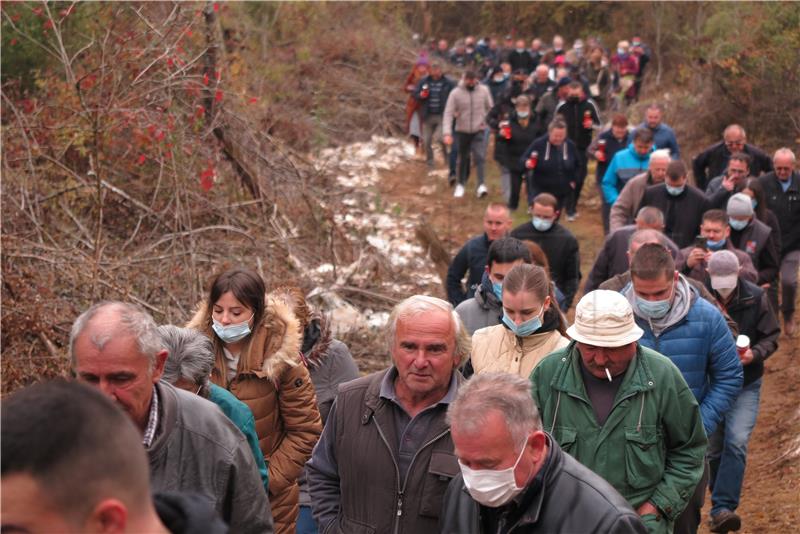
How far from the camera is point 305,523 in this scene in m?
5.77

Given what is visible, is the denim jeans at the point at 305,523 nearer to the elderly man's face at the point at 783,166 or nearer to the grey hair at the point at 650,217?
the grey hair at the point at 650,217

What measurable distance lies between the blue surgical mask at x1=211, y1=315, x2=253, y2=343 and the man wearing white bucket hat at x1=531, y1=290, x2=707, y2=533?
1.55 m

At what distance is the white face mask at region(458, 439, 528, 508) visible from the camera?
348 centimetres

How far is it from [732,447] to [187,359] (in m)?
4.29

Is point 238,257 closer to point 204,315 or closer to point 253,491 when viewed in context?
point 204,315

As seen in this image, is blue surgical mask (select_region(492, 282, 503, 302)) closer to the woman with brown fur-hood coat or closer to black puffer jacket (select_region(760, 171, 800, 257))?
the woman with brown fur-hood coat

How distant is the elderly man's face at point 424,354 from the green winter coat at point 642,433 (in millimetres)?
605

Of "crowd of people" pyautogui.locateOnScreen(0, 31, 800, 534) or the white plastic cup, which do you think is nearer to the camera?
"crowd of people" pyautogui.locateOnScreen(0, 31, 800, 534)

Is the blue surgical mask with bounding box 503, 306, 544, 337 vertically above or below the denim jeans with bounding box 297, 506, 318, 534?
above

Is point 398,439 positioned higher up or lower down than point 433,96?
higher up

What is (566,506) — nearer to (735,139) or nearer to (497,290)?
(497,290)

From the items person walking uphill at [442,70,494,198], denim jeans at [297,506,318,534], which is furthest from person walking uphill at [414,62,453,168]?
denim jeans at [297,506,318,534]

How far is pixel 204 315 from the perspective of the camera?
18.0ft

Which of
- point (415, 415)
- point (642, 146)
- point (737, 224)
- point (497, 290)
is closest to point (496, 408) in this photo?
point (415, 415)
